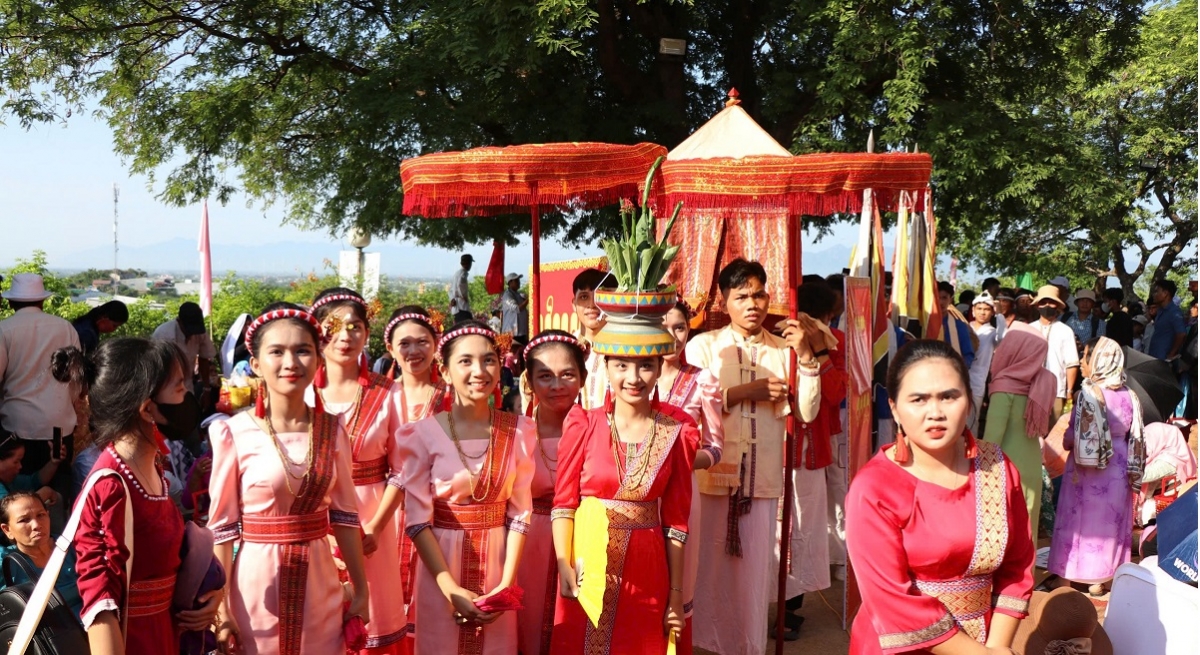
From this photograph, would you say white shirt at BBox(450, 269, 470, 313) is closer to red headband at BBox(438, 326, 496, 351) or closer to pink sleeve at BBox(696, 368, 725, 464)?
pink sleeve at BBox(696, 368, 725, 464)

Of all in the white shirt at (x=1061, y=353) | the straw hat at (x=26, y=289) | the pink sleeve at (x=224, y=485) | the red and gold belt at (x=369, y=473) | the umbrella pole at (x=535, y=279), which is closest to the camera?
the pink sleeve at (x=224, y=485)

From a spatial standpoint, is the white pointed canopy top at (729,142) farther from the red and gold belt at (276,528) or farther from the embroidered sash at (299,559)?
the red and gold belt at (276,528)

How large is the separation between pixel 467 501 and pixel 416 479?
205 millimetres

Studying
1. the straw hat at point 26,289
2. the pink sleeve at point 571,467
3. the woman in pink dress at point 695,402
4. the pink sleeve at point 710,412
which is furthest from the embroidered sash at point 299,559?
the straw hat at point 26,289

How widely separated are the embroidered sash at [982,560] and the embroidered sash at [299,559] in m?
1.83

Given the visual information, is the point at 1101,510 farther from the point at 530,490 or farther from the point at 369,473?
the point at 369,473

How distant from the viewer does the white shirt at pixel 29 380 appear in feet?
21.7

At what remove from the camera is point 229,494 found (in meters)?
3.37

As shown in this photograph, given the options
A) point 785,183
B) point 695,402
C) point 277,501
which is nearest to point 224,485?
point 277,501

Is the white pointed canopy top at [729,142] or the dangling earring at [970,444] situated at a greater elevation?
the white pointed canopy top at [729,142]

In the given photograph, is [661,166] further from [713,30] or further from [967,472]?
[713,30]

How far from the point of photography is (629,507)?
12.4 ft

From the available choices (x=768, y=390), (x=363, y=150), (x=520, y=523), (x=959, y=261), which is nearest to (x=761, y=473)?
(x=768, y=390)

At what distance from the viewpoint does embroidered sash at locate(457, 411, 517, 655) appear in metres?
3.79
